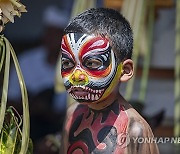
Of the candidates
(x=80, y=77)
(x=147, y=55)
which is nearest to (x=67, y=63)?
(x=80, y=77)

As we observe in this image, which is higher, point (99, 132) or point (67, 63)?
point (67, 63)

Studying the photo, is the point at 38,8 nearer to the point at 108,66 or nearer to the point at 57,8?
the point at 57,8

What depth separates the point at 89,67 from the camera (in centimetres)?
103

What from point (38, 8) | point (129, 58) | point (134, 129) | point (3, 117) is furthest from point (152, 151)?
point (38, 8)

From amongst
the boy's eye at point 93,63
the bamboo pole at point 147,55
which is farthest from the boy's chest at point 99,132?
the bamboo pole at point 147,55

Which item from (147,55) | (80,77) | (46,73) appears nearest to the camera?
(80,77)

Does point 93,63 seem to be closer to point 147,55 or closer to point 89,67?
point 89,67

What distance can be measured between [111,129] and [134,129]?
46 millimetres

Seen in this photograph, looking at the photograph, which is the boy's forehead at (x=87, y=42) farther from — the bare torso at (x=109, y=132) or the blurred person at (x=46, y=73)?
the blurred person at (x=46, y=73)

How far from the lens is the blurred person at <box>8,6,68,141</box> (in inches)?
93.4

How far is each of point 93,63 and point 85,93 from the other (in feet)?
0.20

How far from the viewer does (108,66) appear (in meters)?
1.04

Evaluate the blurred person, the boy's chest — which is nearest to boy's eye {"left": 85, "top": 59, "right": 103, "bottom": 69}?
the boy's chest

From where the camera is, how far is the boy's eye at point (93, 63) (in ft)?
3.38
